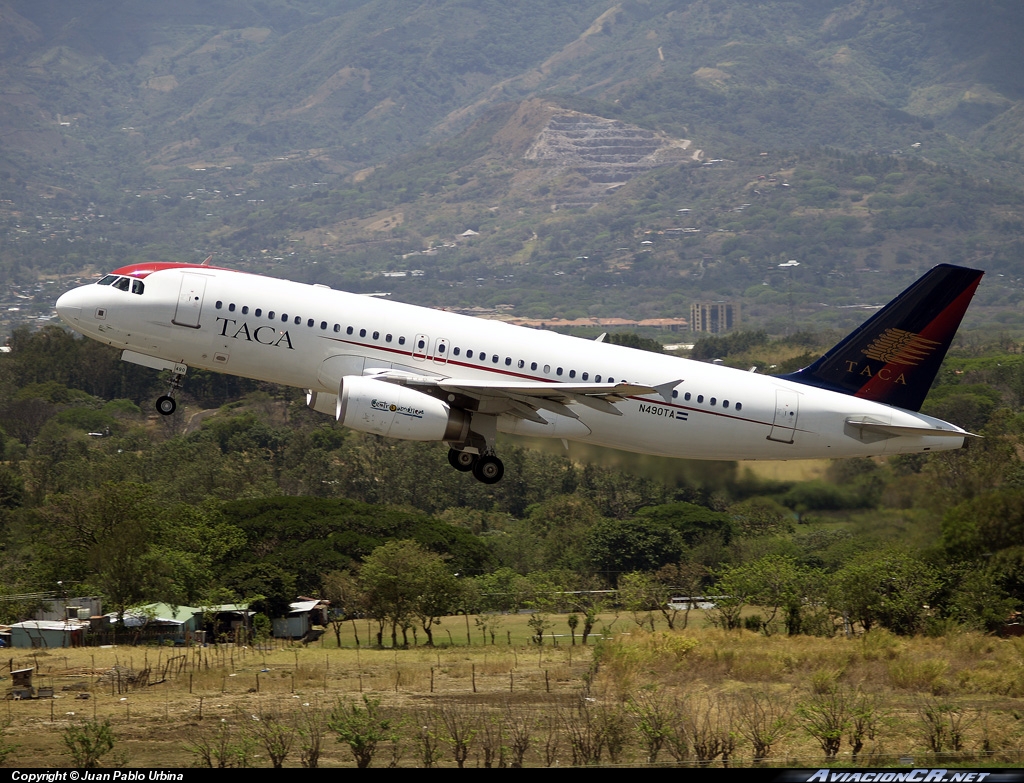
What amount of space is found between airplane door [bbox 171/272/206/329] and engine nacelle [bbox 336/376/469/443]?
4836 millimetres

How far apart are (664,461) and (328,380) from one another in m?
11.0

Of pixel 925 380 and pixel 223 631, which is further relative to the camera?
pixel 223 631

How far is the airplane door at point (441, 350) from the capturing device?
4022 centimetres

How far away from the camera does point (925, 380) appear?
43.3 m

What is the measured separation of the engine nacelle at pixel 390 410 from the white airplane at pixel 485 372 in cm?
5

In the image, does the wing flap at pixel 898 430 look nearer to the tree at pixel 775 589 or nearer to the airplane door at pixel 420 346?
the airplane door at pixel 420 346

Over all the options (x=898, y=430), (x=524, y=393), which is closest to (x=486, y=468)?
(x=524, y=393)

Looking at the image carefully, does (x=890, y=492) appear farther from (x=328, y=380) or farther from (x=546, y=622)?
(x=546, y=622)

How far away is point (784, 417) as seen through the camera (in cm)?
4253

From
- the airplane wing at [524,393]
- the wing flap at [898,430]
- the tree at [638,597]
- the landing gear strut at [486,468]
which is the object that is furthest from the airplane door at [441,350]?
the tree at [638,597]

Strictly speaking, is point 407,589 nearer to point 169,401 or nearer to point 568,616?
point 568,616

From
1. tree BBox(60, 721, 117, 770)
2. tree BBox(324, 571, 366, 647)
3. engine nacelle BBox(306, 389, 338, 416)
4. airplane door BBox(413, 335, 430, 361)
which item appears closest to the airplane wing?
airplane door BBox(413, 335, 430, 361)

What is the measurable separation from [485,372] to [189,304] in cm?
881

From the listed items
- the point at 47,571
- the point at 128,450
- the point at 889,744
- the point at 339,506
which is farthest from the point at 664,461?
the point at 128,450
